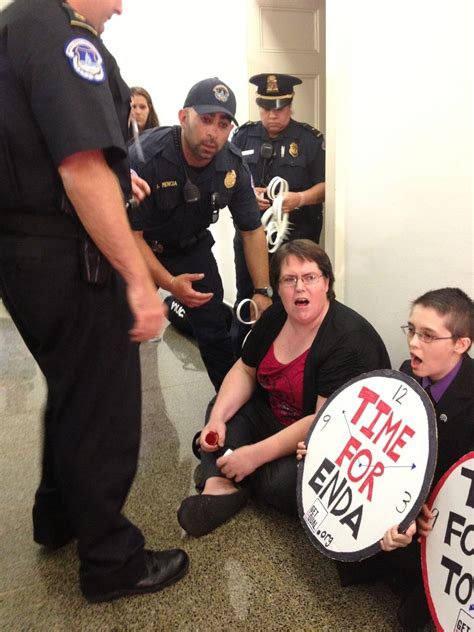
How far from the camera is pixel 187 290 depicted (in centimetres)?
184

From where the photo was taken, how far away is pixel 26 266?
3.12 ft

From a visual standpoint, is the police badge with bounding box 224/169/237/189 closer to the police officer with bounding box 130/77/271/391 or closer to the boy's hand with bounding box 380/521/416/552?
the police officer with bounding box 130/77/271/391

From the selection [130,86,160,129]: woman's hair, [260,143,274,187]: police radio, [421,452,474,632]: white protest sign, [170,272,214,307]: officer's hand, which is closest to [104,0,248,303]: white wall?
[130,86,160,129]: woman's hair

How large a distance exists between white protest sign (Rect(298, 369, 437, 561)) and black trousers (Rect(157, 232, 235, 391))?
850 mm

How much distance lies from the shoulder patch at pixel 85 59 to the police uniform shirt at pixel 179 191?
899mm

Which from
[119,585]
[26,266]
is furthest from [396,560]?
[26,266]

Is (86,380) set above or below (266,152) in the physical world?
below

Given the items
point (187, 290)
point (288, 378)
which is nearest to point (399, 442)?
point (288, 378)

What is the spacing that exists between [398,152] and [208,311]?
0.94m

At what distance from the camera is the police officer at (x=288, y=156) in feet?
7.30

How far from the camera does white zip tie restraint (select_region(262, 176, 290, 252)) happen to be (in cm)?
211

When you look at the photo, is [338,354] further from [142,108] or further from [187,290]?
[142,108]

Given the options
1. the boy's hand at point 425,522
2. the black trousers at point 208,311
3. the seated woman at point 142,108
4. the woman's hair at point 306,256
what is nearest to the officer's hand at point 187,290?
the black trousers at point 208,311

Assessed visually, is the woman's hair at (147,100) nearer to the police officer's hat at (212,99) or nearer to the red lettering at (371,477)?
A: the police officer's hat at (212,99)
